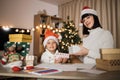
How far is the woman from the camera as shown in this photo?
1469mm

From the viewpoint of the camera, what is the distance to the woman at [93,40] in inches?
57.9

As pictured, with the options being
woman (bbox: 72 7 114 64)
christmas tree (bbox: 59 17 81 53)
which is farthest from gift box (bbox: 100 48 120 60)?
christmas tree (bbox: 59 17 81 53)

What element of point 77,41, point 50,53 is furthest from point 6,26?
point 50,53

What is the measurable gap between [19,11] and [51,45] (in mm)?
2769

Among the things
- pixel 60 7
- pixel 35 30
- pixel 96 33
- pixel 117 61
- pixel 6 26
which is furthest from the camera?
pixel 60 7

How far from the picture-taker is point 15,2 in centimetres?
427

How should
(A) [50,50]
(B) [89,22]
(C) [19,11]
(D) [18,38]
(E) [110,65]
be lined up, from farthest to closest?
(C) [19,11] < (A) [50,50] < (B) [89,22] < (D) [18,38] < (E) [110,65]

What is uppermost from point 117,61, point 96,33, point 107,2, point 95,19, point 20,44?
point 107,2

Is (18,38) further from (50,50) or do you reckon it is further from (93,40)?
(93,40)

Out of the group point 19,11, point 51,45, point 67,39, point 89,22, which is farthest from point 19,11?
point 89,22

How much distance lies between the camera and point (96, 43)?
1.58m

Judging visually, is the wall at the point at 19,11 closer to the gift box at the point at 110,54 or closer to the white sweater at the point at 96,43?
the white sweater at the point at 96,43

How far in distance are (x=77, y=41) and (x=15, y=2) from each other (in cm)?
199

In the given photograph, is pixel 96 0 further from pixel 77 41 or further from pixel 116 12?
pixel 77 41
